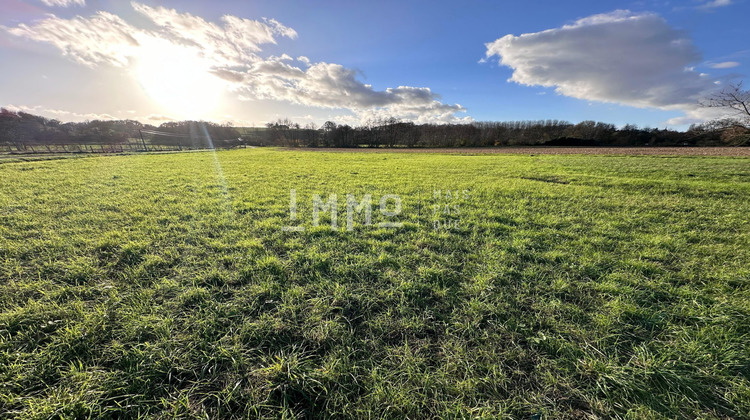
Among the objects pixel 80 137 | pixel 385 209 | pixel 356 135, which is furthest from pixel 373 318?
pixel 80 137

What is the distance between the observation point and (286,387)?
6.14ft

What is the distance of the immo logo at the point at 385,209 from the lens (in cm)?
528

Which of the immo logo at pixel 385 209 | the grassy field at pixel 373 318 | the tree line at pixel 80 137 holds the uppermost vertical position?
the tree line at pixel 80 137

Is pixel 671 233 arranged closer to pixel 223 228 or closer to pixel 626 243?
pixel 626 243

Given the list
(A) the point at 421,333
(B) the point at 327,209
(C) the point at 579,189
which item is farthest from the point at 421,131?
(A) the point at 421,333

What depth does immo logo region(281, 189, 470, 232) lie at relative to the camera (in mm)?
5277

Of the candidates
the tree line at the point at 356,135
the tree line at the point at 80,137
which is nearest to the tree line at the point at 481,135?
the tree line at the point at 356,135

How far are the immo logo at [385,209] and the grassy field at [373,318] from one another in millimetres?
201

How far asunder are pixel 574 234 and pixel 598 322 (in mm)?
2772

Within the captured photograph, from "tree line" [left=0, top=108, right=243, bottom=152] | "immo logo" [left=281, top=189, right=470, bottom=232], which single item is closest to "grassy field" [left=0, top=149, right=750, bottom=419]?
"immo logo" [left=281, top=189, right=470, bottom=232]

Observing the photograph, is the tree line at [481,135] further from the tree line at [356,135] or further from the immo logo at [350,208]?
the immo logo at [350,208]

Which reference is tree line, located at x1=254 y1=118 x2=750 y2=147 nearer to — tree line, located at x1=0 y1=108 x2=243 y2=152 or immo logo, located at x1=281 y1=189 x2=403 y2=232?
tree line, located at x1=0 y1=108 x2=243 y2=152

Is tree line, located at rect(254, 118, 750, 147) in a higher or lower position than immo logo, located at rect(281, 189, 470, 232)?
higher

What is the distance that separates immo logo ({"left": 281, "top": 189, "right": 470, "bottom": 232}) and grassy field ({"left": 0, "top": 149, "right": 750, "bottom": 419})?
0.66ft
